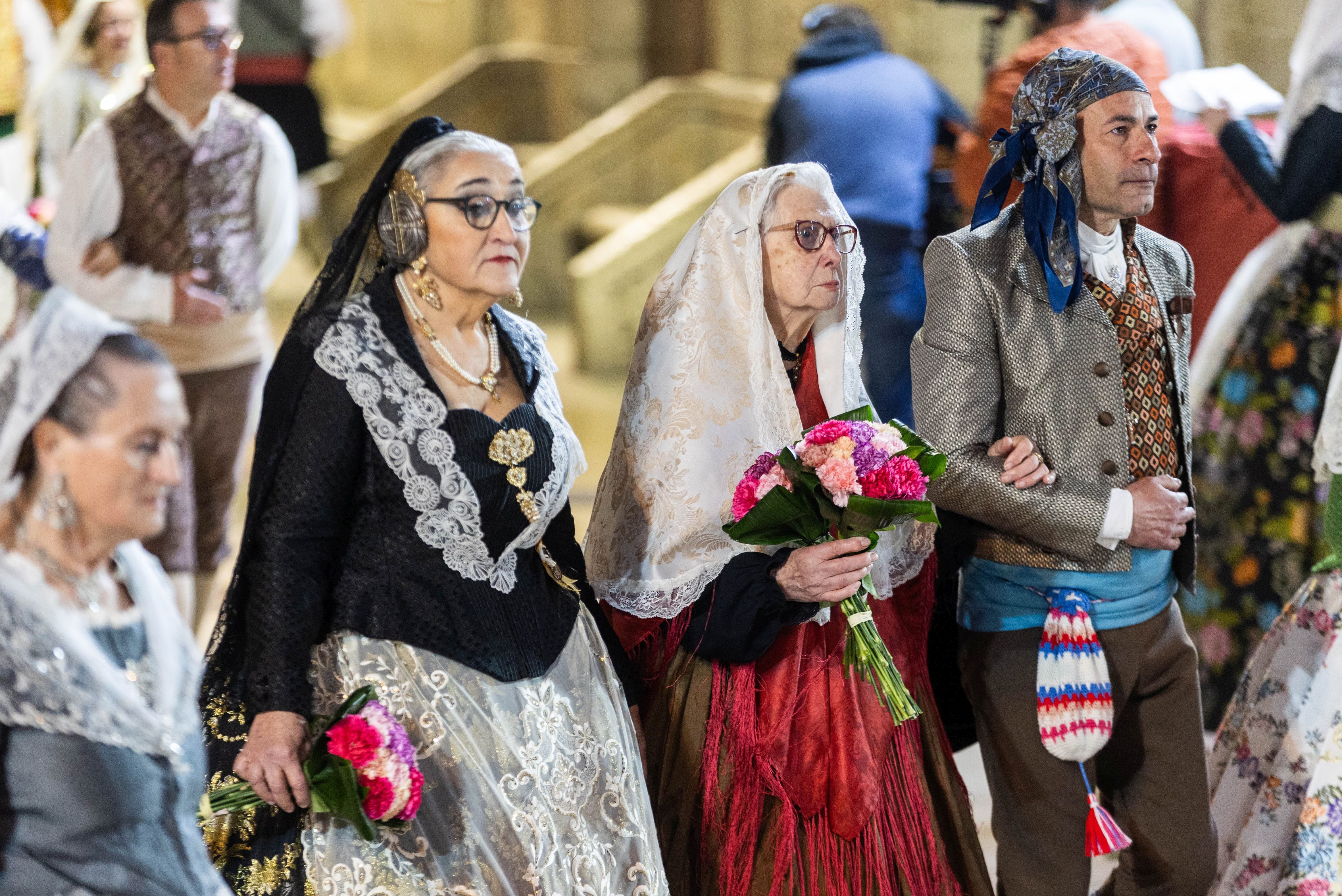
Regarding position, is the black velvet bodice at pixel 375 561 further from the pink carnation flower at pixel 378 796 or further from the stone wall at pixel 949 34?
the stone wall at pixel 949 34

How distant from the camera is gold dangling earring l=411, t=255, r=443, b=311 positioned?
271 centimetres

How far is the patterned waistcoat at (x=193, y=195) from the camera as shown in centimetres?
482

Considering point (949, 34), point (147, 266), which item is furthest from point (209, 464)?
point (949, 34)

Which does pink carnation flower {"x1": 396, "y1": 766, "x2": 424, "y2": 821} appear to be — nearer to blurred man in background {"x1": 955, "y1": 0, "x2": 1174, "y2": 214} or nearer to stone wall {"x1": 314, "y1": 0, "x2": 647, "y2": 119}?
blurred man in background {"x1": 955, "y1": 0, "x2": 1174, "y2": 214}

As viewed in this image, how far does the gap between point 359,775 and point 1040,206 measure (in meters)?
1.71

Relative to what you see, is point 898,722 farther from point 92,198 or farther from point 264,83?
point 264,83

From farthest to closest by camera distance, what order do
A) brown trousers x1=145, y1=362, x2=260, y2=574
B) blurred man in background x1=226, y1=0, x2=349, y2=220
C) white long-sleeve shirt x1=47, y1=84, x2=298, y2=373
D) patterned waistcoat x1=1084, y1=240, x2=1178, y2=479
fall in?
blurred man in background x1=226, y1=0, x2=349, y2=220, brown trousers x1=145, y1=362, x2=260, y2=574, white long-sleeve shirt x1=47, y1=84, x2=298, y2=373, patterned waistcoat x1=1084, y1=240, x2=1178, y2=479

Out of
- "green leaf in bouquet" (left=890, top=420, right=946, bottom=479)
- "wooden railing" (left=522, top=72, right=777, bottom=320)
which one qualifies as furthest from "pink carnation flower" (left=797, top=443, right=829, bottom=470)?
"wooden railing" (left=522, top=72, right=777, bottom=320)

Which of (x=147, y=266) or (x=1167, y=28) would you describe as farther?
(x=1167, y=28)

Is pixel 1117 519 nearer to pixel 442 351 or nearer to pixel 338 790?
pixel 442 351

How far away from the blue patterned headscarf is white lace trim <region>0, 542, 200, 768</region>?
1.88 m

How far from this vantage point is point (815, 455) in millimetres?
2689

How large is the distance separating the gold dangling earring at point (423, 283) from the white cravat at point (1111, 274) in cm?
129

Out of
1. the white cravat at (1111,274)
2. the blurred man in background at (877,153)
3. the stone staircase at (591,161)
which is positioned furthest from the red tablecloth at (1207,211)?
the stone staircase at (591,161)
